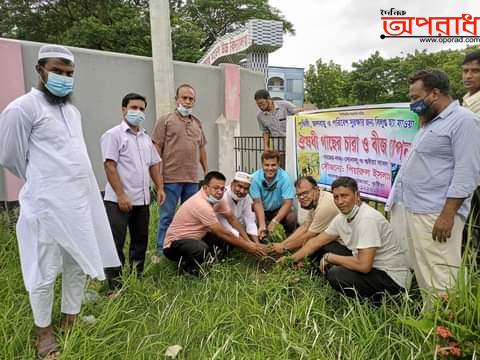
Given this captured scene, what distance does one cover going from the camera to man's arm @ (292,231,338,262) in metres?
3.00

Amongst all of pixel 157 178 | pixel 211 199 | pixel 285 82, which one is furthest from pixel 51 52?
pixel 285 82

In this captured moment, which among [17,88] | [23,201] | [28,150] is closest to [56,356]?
[23,201]

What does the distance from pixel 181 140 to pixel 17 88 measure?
2.35 meters

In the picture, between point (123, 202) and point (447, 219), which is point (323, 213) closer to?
point (447, 219)

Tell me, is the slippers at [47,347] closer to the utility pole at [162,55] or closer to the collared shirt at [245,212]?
the collared shirt at [245,212]

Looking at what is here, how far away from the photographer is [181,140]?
12.5 feet

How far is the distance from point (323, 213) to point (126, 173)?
1.72m

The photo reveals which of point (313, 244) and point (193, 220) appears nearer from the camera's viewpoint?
point (313, 244)

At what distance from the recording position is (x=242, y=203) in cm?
386

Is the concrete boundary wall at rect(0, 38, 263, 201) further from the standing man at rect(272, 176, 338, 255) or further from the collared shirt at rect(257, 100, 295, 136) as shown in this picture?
the standing man at rect(272, 176, 338, 255)

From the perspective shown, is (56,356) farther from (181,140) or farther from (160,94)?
(160,94)

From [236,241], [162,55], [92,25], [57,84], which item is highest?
[92,25]

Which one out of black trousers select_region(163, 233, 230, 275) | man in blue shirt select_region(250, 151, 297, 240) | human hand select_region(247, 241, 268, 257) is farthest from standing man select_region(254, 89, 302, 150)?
black trousers select_region(163, 233, 230, 275)

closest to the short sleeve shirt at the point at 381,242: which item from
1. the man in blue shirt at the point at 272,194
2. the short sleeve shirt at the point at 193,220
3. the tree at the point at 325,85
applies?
the short sleeve shirt at the point at 193,220
